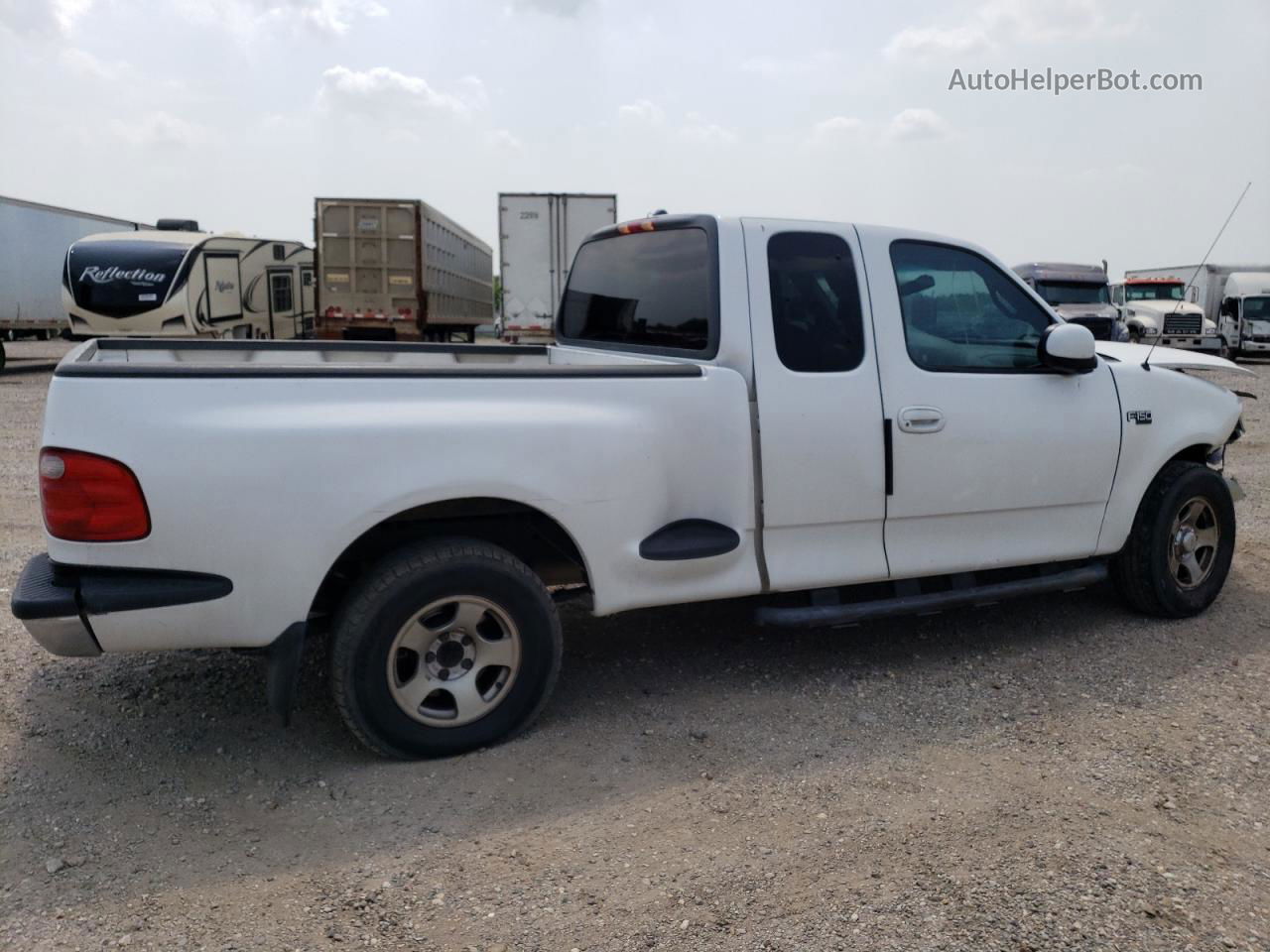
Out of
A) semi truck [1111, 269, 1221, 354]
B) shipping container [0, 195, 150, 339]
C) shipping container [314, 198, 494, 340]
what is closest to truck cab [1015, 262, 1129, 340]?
semi truck [1111, 269, 1221, 354]

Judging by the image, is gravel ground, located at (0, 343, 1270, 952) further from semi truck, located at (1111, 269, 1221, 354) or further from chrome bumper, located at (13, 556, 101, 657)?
semi truck, located at (1111, 269, 1221, 354)

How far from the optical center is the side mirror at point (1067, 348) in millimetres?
4551

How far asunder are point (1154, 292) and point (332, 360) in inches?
1046

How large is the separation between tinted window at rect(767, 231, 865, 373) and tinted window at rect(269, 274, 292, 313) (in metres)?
17.9

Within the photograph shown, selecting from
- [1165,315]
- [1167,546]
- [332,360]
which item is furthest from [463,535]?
[1165,315]

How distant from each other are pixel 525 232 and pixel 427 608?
16.5 meters

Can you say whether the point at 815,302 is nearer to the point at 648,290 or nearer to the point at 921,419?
the point at 921,419

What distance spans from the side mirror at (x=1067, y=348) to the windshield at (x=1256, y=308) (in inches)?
1079

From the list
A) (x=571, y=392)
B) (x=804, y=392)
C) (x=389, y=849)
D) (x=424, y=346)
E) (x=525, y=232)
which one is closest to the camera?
(x=389, y=849)

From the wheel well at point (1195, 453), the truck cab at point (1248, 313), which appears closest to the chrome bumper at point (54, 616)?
the wheel well at point (1195, 453)

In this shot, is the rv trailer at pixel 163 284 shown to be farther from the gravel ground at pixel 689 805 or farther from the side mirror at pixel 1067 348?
the side mirror at pixel 1067 348

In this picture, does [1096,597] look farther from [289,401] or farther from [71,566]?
[71,566]

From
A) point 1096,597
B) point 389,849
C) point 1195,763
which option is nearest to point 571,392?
point 389,849

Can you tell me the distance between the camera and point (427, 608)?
355 cm
